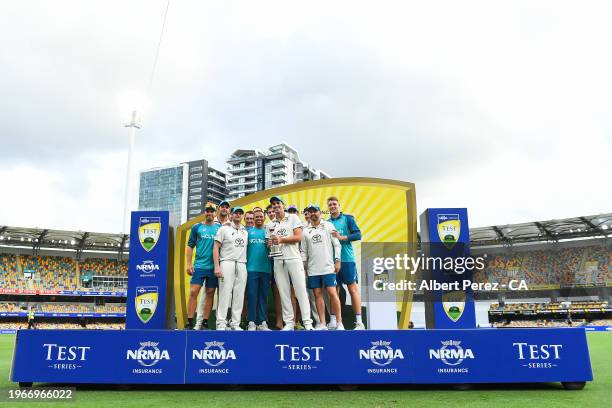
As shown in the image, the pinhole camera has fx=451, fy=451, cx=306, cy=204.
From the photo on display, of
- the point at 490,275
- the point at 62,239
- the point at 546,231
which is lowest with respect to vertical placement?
the point at 490,275

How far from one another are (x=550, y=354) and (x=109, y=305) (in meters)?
38.7

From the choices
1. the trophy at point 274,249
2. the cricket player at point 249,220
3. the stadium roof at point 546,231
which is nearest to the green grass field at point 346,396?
the trophy at point 274,249

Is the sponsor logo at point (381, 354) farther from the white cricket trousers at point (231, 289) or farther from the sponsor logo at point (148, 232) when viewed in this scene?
the sponsor logo at point (148, 232)

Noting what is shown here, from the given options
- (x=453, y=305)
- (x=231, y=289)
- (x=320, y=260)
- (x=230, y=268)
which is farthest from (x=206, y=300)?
(x=453, y=305)

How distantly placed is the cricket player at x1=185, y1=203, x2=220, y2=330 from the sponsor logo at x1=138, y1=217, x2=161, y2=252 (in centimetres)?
107

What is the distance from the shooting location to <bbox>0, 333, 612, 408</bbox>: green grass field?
484 centimetres

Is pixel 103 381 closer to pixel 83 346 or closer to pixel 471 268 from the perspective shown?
pixel 83 346

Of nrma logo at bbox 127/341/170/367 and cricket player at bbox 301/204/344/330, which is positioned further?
cricket player at bbox 301/204/344/330

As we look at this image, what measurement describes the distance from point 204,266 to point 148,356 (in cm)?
175

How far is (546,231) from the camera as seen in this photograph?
35.0 metres

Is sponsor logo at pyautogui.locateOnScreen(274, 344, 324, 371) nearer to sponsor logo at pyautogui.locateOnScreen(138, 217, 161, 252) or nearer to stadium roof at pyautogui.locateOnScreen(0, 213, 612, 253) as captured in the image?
sponsor logo at pyautogui.locateOnScreen(138, 217, 161, 252)

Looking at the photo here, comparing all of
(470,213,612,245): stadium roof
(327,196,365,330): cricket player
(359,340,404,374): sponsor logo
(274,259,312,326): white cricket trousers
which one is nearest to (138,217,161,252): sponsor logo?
(274,259,312,326): white cricket trousers

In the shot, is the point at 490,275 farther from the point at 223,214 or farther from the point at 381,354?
the point at 381,354

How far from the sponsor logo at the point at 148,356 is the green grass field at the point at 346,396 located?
26 cm
